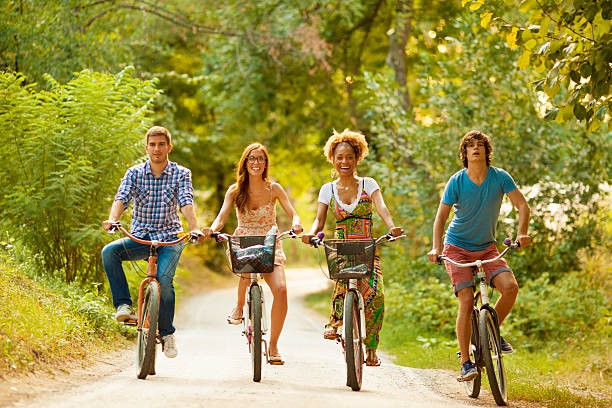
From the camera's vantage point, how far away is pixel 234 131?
3030 centimetres

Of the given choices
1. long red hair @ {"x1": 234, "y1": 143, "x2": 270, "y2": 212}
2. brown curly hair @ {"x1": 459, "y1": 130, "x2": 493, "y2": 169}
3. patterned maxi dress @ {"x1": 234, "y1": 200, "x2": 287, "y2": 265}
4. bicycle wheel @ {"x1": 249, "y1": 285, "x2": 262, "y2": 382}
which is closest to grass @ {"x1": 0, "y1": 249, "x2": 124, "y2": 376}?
bicycle wheel @ {"x1": 249, "y1": 285, "x2": 262, "y2": 382}

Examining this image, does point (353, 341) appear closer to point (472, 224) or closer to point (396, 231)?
point (396, 231)

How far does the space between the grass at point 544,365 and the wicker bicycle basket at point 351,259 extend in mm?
2068

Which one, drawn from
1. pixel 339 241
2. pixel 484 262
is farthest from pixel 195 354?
pixel 484 262

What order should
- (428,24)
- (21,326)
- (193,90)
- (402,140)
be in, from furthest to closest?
1. (193,90)
2. (428,24)
3. (402,140)
4. (21,326)

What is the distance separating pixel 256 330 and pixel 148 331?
3.12 ft

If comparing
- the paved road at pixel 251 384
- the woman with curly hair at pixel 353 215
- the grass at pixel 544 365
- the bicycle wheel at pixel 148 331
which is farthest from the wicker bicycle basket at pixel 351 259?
the grass at pixel 544 365

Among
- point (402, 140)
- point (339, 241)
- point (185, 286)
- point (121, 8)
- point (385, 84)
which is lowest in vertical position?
point (185, 286)

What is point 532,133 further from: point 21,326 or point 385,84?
point 21,326

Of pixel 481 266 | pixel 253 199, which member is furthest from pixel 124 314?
pixel 481 266

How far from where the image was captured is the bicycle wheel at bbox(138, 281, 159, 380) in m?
8.38

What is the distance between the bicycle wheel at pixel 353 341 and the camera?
8148 millimetres

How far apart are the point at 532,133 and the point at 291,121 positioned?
42.7 ft

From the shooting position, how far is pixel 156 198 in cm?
902
